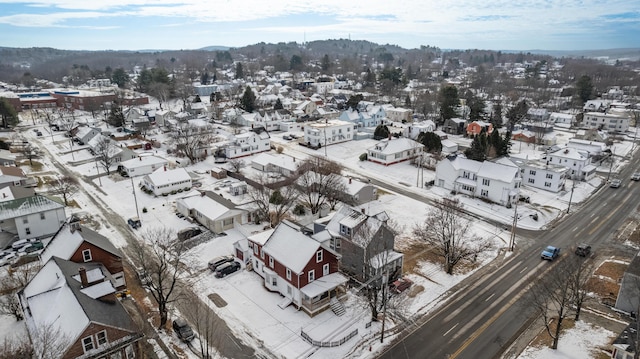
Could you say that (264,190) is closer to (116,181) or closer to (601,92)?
(116,181)

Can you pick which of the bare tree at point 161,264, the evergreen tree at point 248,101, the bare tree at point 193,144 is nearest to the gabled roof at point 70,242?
the bare tree at point 161,264

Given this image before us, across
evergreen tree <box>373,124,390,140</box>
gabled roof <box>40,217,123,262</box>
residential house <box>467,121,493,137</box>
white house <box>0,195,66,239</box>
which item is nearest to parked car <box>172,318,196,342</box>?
gabled roof <box>40,217,123,262</box>

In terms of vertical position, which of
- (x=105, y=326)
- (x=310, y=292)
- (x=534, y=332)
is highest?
(x=105, y=326)

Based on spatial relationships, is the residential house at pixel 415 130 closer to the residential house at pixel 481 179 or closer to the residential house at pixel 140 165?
the residential house at pixel 481 179

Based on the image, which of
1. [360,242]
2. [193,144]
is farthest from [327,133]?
[360,242]

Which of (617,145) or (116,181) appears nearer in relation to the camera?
(116,181)

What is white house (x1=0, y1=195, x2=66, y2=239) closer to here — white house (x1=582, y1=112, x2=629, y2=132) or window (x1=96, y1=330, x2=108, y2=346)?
window (x1=96, y1=330, x2=108, y2=346)

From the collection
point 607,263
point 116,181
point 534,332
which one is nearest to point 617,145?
point 607,263
